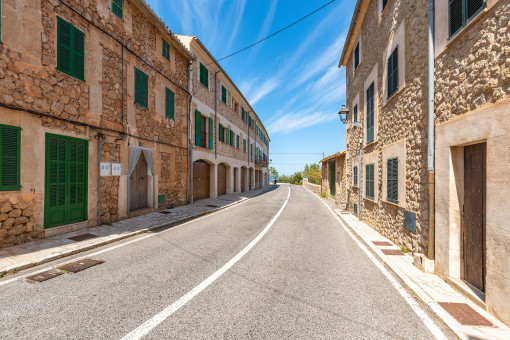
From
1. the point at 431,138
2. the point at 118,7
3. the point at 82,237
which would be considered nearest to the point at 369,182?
the point at 431,138

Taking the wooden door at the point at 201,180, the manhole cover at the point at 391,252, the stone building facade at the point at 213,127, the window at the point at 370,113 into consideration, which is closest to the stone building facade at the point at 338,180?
the window at the point at 370,113

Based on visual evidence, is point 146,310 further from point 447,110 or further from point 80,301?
point 447,110

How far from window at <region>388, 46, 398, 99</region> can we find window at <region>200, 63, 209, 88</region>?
11474 millimetres

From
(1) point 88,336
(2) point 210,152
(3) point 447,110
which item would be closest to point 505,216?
(3) point 447,110

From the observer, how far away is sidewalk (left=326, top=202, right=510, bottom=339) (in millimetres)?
2566

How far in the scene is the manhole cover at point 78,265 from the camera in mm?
4227

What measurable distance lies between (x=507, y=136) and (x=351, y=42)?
36.0 feet

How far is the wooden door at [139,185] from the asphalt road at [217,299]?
Answer: 4.72 m

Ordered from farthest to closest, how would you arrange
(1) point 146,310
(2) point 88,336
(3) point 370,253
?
1. (3) point 370,253
2. (1) point 146,310
3. (2) point 88,336

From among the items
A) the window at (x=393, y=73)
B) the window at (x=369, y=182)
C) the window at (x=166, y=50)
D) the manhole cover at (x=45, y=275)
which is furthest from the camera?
the window at (x=166, y=50)

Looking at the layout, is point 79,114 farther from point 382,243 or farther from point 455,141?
point 382,243

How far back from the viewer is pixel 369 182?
8617 millimetres

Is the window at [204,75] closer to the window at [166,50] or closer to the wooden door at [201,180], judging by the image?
the window at [166,50]

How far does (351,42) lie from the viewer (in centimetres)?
1159
